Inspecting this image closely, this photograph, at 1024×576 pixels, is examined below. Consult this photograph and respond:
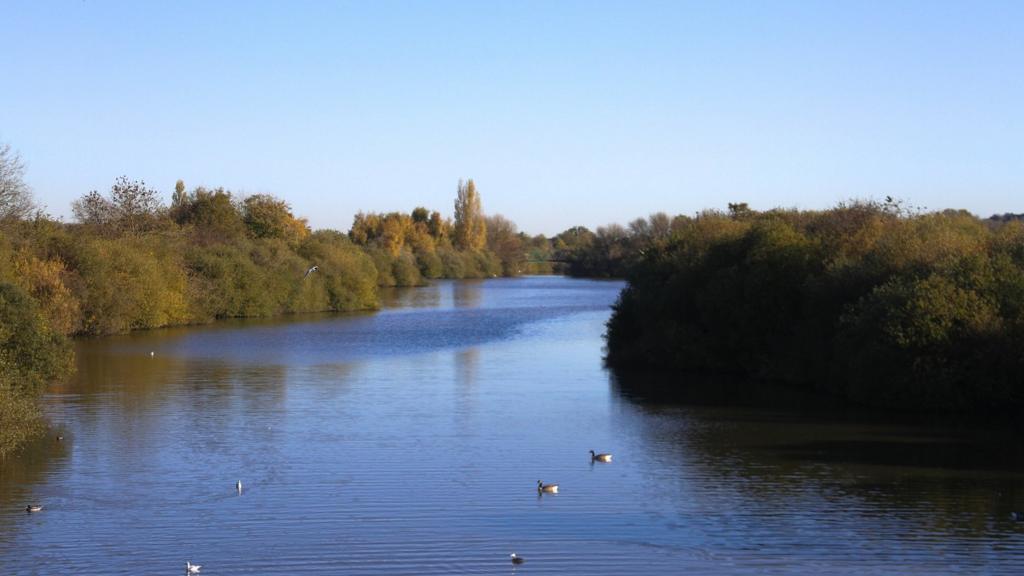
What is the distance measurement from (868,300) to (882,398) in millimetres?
2391

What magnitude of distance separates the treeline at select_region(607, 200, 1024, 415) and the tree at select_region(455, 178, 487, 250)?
273 ft

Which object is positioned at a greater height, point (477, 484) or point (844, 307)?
point (844, 307)

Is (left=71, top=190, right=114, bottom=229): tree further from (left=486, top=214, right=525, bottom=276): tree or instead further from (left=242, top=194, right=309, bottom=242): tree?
(left=486, top=214, right=525, bottom=276): tree

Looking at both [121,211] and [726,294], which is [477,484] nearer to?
[726,294]

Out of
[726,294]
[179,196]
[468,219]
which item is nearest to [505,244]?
[468,219]

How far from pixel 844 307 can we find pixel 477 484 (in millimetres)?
12954

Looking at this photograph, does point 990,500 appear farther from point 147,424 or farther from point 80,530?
point 147,424

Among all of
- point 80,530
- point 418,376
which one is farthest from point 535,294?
point 80,530

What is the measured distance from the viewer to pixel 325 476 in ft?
56.5

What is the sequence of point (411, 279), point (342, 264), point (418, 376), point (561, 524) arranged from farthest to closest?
point (411, 279) < point (342, 264) < point (418, 376) < point (561, 524)

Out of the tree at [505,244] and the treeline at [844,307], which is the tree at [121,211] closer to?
the treeline at [844,307]

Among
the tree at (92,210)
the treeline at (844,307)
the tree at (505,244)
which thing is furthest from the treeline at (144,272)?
the tree at (505,244)

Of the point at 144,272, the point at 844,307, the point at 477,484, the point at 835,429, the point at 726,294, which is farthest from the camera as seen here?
the point at 144,272

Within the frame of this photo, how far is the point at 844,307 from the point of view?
25.8m
